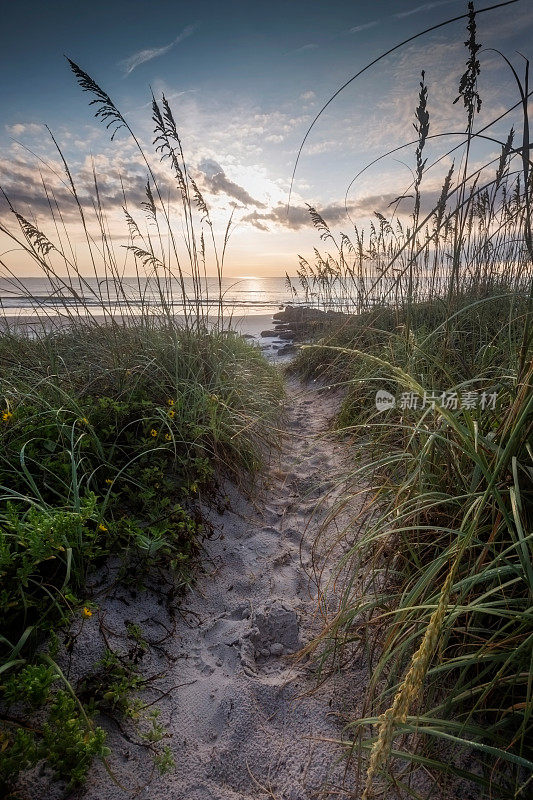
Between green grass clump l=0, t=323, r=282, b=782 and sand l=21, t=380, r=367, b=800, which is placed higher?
green grass clump l=0, t=323, r=282, b=782

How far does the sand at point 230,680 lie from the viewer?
1.12m

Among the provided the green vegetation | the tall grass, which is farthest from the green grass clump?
the tall grass

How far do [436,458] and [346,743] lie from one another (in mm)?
935

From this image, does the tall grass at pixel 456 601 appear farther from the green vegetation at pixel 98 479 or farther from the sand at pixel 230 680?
the green vegetation at pixel 98 479

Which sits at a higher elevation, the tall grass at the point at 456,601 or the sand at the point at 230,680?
the tall grass at the point at 456,601

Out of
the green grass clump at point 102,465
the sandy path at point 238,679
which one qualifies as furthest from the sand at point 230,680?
the green grass clump at point 102,465

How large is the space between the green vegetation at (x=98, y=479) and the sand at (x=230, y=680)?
0.19ft

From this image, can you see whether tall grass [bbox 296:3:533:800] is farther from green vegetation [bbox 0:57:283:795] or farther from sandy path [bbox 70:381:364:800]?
green vegetation [bbox 0:57:283:795]

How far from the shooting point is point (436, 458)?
1.54m

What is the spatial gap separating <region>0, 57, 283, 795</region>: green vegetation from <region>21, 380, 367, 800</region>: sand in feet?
0.19

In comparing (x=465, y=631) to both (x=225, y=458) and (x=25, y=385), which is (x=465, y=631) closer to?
(x=225, y=458)

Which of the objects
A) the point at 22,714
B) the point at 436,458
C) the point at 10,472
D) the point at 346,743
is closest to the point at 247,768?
the point at 346,743

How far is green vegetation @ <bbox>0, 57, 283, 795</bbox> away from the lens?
112 centimetres

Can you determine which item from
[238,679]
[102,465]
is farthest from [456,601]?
[102,465]
